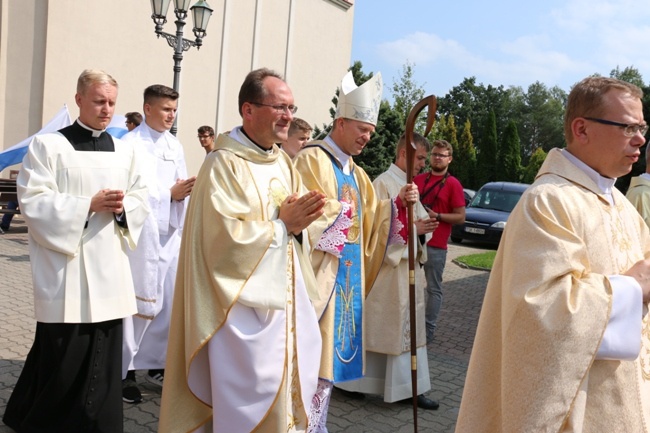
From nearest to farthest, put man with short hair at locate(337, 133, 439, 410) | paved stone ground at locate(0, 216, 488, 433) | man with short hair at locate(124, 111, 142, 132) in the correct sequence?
paved stone ground at locate(0, 216, 488, 433)
man with short hair at locate(337, 133, 439, 410)
man with short hair at locate(124, 111, 142, 132)

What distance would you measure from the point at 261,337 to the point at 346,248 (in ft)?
4.66

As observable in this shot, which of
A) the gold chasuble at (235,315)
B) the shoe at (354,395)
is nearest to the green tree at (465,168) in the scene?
the shoe at (354,395)

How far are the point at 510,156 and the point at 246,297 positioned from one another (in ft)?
137

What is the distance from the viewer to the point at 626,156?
2.37 meters

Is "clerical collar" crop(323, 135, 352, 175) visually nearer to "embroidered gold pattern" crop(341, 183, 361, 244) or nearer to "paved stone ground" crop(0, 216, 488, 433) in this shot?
"embroidered gold pattern" crop(341, 183, 361, 244)

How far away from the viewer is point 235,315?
3096 millimetres

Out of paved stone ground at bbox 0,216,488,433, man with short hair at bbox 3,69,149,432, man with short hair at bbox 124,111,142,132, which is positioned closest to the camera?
man with short hair at bbox 3,69,149,432

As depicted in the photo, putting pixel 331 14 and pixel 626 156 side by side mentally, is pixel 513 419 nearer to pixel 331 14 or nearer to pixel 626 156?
pixel 626 156

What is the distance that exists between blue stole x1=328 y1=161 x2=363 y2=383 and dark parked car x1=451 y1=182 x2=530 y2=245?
41.6ft

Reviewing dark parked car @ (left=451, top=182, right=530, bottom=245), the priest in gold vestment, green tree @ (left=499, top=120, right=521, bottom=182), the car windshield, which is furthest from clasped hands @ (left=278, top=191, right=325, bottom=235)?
green tree @ (left=499, top=120, right=521, bottom=182)

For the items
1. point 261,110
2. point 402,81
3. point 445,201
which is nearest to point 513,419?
point 261,110

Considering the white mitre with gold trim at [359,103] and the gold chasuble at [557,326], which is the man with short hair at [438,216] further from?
the gold chasuble at [557,326]

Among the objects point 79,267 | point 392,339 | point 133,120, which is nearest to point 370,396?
Result: point 392,339

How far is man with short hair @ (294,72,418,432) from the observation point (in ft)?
13.5
